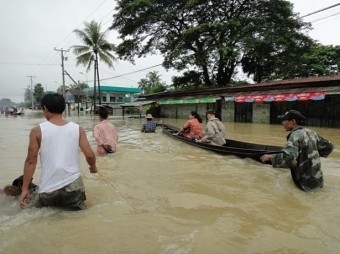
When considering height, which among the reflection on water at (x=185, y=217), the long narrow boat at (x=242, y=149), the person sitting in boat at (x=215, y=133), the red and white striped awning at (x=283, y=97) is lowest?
the reflection on water at (x=185, y=217)

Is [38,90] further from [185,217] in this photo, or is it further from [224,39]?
[185,217]

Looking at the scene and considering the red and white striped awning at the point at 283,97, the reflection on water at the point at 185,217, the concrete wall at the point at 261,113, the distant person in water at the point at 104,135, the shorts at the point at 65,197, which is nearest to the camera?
the reflection on water at the point at 185,217

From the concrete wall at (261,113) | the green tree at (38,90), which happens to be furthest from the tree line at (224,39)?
the green tree at (38,90)

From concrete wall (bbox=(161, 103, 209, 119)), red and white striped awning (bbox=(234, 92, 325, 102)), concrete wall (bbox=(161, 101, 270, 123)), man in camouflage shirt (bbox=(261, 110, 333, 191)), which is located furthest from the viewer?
concrete wall (bbox=(161, 103, 209, 119))

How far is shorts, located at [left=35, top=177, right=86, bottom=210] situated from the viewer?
3666mm

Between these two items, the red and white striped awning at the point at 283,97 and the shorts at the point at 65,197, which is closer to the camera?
the shorts at the point at 65,197

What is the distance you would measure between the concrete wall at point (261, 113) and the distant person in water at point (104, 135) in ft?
47.7

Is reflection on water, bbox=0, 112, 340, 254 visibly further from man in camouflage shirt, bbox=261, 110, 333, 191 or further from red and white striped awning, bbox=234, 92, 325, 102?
red and white striped awning, bbox=234, 92, 325, 102

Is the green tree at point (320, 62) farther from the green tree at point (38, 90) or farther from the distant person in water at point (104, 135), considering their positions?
the green tree at point (38, 90)

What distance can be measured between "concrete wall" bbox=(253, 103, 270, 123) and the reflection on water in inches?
558

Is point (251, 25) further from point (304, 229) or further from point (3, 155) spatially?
point (304, 229)

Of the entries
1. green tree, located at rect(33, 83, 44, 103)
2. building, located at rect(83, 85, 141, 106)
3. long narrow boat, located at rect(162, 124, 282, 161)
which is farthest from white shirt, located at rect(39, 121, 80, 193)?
green tree, located at rect(33, 83, 44, 103)

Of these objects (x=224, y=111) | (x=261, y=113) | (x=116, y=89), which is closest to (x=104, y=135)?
(x=261, y=113)

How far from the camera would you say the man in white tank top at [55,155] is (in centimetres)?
341
